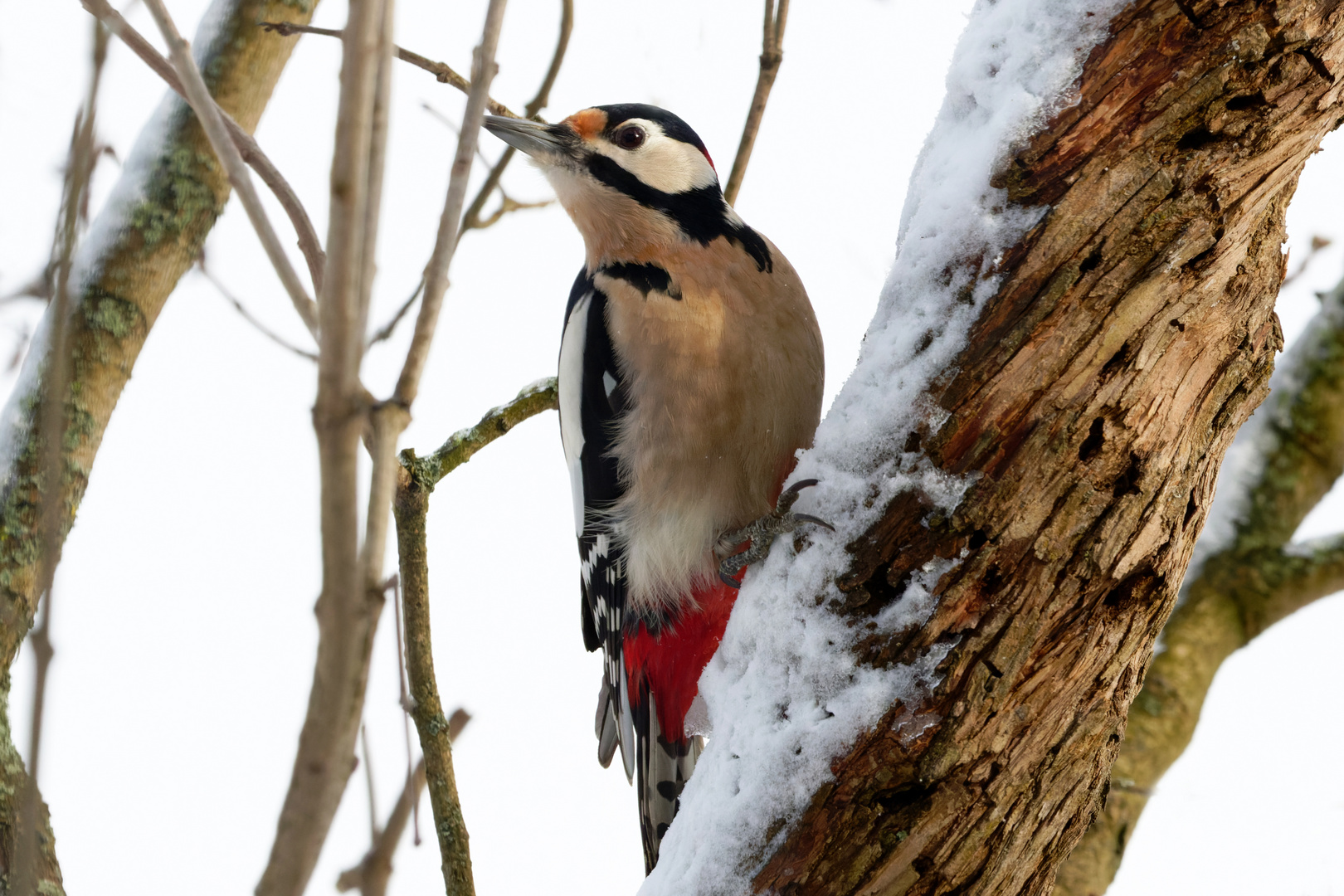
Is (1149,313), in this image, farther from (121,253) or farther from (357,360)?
(121,253)

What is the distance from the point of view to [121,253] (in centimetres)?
231

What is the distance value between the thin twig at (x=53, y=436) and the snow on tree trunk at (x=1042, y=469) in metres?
0.83

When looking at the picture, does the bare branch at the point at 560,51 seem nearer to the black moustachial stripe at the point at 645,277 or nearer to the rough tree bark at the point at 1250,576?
the black moustachial stripe at the point at 645,277

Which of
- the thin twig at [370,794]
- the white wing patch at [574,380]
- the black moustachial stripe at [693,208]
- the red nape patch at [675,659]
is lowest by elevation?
the thin twig at [370,794]

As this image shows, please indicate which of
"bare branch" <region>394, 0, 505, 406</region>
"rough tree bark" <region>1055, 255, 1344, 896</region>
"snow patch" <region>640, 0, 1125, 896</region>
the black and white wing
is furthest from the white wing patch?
"rough tree bark" <region>1055, 255, 1344, 896</region>

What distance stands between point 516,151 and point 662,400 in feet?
2.50

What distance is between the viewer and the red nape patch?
88.5 inches

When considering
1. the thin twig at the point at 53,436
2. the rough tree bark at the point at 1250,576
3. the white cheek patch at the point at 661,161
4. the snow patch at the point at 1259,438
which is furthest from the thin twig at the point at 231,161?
A: the snow patch at the point at 1259,438

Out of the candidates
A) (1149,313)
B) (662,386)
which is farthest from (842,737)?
(662,386)

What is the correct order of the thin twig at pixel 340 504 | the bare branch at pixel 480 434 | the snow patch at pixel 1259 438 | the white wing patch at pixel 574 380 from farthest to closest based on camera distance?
the snow patch at pixel 1259 438 < the white wing patch at pixel 574 380 < the bare branch at pixel 480 434 < the thin twig at pixel 340 504

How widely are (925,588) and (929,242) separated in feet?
1.61

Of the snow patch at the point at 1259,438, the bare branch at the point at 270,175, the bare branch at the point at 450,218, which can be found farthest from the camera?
the snow patch at the point at 1259,438

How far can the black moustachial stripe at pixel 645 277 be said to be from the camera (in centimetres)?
209

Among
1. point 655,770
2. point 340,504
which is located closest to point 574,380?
point 655,770
